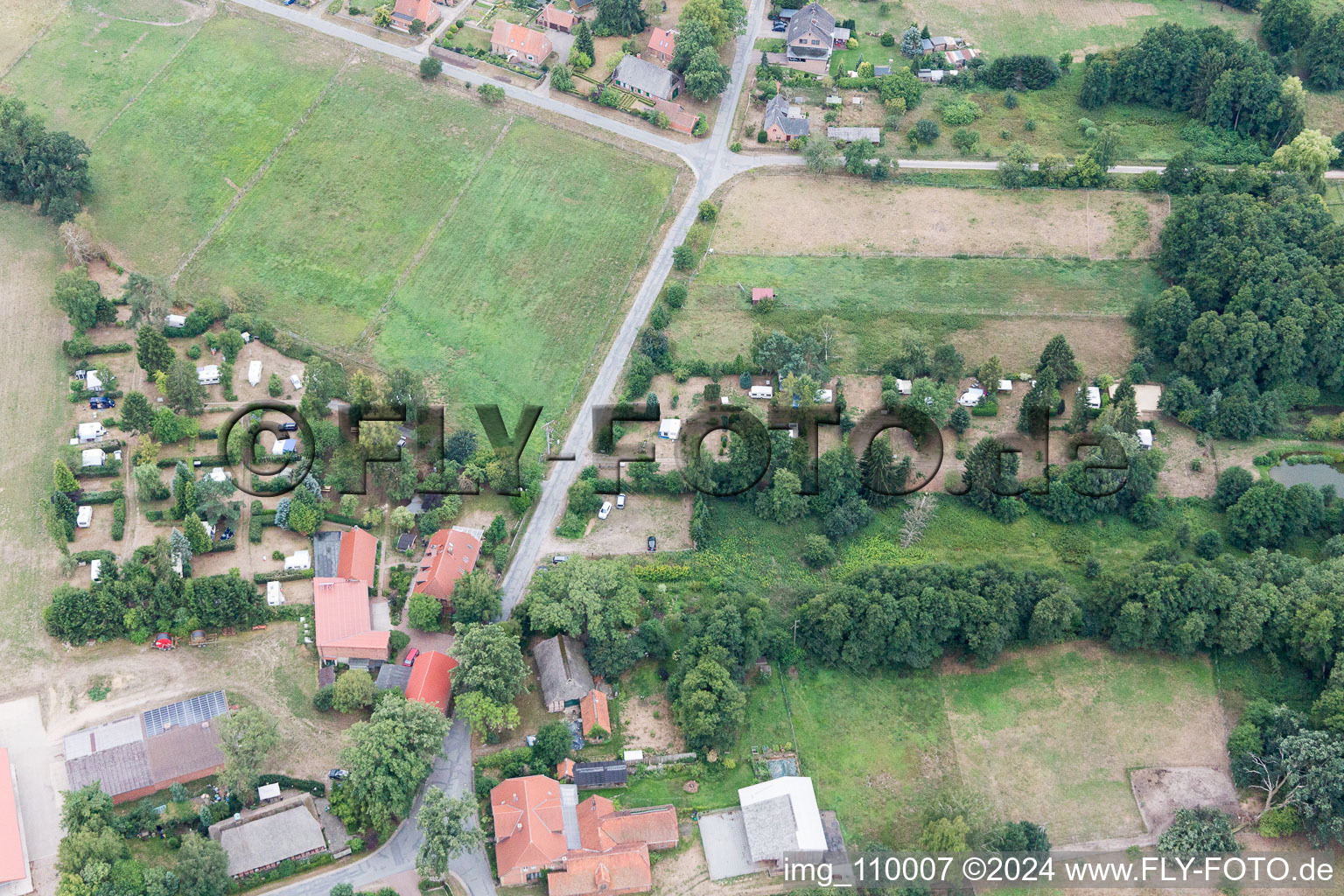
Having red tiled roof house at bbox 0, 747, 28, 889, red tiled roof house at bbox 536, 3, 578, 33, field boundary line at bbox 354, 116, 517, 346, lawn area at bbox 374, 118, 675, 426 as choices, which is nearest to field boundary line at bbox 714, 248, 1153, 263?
lawn area at bbox 374, 118, 675, 426

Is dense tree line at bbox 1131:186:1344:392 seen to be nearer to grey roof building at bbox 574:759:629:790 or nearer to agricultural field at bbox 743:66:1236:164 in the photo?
agricultural field at bbox 743:66:1236:164

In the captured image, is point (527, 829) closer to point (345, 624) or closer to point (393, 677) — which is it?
point (393, 677)

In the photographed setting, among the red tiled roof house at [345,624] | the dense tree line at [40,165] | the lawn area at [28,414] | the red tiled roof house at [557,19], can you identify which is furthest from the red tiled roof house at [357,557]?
the red tiled roof house at [557,19]

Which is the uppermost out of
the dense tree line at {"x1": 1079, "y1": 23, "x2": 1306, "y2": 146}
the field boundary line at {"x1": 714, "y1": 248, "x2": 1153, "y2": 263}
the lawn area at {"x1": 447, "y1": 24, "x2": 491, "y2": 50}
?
the dense tree line at {"x1": 1079, "y1": 23, "x2": 1306, "y2": 146}

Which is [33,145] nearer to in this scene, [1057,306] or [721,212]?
[721,212]

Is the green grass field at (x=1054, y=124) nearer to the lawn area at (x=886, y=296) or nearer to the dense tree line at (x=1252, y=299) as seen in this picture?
the lawn area at (x=886, y=296)

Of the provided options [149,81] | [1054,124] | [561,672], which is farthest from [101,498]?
[1054,124]
